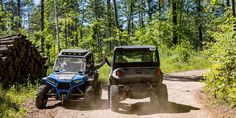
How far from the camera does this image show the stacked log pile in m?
16.1

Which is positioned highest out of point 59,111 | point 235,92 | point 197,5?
point 197,5

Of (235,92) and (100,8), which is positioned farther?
(100,8)

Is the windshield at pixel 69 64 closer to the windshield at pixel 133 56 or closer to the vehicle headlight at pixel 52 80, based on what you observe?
the vehicle headlight at pixel 52 80

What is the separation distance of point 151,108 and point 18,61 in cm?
762

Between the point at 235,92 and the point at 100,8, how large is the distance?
6092cm

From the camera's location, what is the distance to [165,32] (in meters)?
40.4

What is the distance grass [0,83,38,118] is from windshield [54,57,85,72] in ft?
5.50

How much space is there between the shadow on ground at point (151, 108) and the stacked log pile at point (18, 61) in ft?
17.9

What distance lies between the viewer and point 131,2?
55.9 m

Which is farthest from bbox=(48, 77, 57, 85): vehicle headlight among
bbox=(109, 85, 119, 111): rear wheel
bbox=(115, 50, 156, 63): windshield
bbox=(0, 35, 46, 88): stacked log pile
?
bbox=(0, 35, 46, 88): stacked log pile

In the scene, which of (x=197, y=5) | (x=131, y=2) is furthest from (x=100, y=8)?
(x=197, y=5)

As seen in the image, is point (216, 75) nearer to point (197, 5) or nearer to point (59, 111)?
point (59, 111)

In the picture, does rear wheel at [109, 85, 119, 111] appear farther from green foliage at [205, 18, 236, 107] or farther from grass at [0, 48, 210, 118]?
green foliage at [205, 18, 236, 107]

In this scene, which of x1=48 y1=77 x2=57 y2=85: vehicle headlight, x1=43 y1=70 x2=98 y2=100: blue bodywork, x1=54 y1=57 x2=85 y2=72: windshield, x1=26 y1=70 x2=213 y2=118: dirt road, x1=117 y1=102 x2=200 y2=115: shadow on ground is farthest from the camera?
x1=54 y1=57 x2=85 y2=72: windshield
